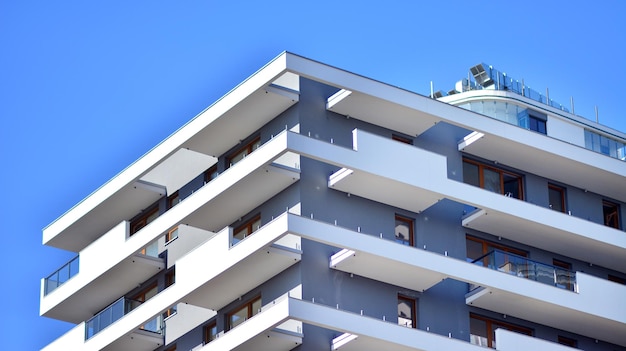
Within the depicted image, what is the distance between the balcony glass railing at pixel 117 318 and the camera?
60781 mm

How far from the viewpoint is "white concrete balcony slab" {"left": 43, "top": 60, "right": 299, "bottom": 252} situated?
188 feet

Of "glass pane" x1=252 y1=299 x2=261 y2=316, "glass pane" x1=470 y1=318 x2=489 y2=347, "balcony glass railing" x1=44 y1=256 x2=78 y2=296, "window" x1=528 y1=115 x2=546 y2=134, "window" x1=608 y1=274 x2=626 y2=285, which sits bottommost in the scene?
"glass pane" x1=470 y1=318 x2=489 y2=347

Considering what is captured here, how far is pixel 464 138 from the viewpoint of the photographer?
59.9 meters

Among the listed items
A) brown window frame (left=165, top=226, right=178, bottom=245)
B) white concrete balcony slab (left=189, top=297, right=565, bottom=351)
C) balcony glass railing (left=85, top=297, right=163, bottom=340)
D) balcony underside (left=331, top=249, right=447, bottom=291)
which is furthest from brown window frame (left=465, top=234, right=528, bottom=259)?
balcony glass railing (left=85, top=297, right=163, bottom=340)

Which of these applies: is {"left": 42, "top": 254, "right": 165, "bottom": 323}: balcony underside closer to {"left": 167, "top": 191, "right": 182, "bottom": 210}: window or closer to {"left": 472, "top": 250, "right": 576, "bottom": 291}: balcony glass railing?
{"left": 167, "top": 191, "right": 182, "bottom": 210}: window

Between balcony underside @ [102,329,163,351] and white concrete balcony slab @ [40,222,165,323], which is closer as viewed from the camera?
balcony underside @ [102,329,163,351]

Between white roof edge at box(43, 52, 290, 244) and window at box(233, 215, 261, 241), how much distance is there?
10.2 ft

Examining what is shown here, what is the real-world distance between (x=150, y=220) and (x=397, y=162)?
1077cm

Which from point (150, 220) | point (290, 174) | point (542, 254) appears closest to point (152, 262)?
point (150, 220)

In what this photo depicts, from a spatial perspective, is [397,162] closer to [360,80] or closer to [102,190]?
[360,80]

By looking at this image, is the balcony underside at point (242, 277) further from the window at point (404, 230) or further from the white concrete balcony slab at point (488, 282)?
the window at point (404, 230)

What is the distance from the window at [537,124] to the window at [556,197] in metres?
1.92

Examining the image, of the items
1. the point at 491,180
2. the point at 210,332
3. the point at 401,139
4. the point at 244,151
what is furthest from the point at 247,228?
the point at 491,180

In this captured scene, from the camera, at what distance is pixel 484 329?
5819cm
